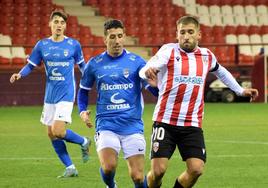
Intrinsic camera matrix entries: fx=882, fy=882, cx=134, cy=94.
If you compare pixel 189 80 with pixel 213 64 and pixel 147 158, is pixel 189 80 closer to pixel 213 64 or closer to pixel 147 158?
pixel 213 64

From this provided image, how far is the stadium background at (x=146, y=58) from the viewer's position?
11.6m

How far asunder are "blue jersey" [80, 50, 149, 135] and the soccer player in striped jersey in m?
0.37

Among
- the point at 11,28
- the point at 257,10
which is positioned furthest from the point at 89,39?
the point at 257,10

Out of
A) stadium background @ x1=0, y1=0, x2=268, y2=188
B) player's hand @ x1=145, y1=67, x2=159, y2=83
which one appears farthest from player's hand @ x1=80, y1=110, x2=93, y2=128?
stadium background @ x1=0, y1=0, x2=268, y2=188

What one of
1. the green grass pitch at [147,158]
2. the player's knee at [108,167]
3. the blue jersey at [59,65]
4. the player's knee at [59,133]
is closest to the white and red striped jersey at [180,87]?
the player's knee at [108,167]

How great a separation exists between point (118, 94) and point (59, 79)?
308cm

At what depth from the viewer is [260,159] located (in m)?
13.0

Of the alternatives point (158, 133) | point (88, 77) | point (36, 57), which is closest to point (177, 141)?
point (158, 133)

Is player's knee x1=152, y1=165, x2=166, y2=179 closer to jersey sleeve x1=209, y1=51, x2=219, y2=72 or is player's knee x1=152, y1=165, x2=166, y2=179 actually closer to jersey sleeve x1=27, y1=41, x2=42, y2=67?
jersey sleeve x1=209, y1=51, x2=219, y2=72

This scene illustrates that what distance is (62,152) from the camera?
11555mm

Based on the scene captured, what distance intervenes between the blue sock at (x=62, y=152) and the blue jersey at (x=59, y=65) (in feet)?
1.90

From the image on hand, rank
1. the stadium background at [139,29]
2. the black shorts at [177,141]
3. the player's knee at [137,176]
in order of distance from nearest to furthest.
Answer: the black shorts at [177,141] < the player's knee at [137,176] < the stadium background at [139,29]

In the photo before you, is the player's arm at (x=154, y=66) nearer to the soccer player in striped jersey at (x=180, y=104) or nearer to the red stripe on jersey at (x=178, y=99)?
the soccer player in striped jersey at (x=180, y=104)

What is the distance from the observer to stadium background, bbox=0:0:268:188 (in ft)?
38.0
